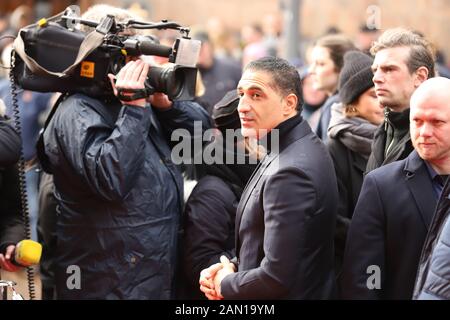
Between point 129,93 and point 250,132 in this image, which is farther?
point 129,93

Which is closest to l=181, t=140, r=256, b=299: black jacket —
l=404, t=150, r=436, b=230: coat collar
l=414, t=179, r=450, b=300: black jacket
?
l=404, t=150, r=436, b=230: coat collar

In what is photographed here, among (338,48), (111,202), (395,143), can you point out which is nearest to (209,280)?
(111,202)

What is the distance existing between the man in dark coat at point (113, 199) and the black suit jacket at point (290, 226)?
0.92m

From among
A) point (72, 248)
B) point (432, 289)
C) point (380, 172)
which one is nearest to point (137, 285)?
point (72, 248)

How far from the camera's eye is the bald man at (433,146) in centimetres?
351

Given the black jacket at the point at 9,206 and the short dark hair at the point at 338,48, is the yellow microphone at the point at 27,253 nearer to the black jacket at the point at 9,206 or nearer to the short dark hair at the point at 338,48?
the black jacket at the point at 9,206

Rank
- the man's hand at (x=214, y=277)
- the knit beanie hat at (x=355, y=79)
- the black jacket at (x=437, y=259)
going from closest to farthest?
the black jacket at (x=437, y=259)
the man's hand at (x=214, y=277)
the knit beanie hat at (x=355, y=79)

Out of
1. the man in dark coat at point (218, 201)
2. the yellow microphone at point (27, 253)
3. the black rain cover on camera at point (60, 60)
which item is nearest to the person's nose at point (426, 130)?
the man in dark coat at point (218, 201)

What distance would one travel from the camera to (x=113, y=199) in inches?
184

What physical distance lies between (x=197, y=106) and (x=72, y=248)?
1191 mm

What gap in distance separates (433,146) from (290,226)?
699 millimetres

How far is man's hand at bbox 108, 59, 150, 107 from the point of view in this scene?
182 inches

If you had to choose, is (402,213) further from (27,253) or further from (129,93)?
(27,253)

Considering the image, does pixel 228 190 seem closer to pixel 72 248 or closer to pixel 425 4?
pixel 72 248
